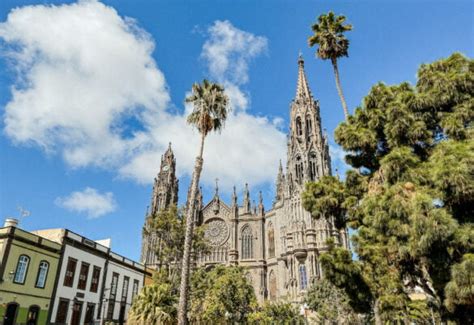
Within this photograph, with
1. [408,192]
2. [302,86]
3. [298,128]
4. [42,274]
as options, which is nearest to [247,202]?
[298,128]

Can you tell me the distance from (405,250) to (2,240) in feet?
69.7

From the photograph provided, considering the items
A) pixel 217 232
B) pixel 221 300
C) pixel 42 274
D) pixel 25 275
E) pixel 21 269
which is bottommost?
pixel 221 300

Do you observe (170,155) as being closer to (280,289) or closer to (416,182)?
(280,289)

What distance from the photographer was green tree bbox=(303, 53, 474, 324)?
10164 millimetres

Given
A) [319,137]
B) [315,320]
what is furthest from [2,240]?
[319,137]

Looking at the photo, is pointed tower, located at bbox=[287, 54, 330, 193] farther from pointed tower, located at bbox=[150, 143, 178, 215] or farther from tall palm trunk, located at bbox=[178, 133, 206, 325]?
tall palm trunk, located at bbox=[178, 133, 206, 325]

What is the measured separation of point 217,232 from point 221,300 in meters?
28.5

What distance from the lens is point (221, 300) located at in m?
29.9

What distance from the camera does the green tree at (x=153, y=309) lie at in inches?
700

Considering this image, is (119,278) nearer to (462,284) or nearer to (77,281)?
(77,281)

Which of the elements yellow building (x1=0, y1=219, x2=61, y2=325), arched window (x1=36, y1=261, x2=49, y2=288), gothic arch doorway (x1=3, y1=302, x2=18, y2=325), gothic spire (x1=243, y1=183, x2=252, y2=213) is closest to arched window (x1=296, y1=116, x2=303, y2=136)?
gothic spire (x1=243, y1=183, x2=252, y2=213)

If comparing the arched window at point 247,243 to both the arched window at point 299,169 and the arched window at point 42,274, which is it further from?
the arched window at point 42,274

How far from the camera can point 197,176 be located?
20188mm

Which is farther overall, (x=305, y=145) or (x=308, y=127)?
(x=308, y=127)
